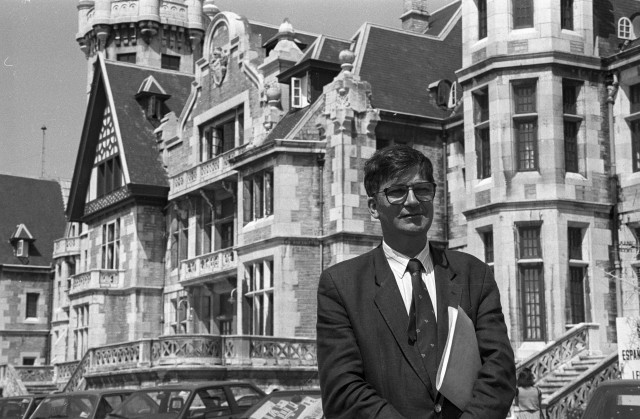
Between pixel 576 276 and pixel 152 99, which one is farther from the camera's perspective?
pixel 152 99

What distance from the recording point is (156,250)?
38.6 meters

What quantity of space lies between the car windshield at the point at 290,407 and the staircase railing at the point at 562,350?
9134 mm

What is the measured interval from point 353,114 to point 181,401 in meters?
15.4

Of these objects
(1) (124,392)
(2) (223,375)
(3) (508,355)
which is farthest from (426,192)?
(2) (223,375)

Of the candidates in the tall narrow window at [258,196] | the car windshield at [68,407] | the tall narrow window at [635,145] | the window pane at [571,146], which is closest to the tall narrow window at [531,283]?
the window pane at [571,146]

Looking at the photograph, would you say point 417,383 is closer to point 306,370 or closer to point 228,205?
point 306,370

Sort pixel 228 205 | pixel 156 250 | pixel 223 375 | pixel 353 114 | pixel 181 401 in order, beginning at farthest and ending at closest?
pixel 156 250
pixel 228 205
pixel 353 114
pixel 223 375
pixel 181 401

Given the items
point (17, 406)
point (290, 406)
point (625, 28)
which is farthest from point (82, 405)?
point (625, 28)

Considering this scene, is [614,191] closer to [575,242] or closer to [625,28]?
[575,242]

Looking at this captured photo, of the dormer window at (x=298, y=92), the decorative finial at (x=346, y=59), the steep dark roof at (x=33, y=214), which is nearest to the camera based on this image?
the decorative finial at (x=346, y=59)

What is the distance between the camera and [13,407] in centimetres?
1959

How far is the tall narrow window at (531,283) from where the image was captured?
75.8 ft

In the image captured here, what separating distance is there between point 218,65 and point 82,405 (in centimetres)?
2079

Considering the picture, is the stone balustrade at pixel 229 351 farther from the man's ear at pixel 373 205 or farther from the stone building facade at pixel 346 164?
the man's ear at pixel 373 205
